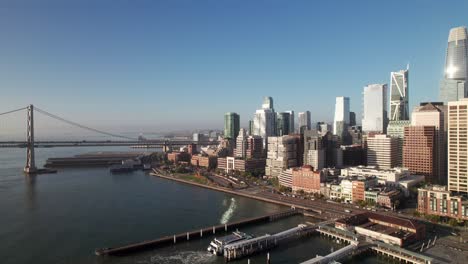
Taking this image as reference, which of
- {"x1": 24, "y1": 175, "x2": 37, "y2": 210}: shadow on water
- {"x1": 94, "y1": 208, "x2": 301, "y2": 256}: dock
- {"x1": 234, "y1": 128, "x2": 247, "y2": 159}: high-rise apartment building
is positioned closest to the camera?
{"x1": 94, "y1": 208, "x2": 301, "y2": 256}: dock

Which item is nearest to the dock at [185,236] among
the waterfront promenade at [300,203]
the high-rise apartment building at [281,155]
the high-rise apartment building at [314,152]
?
the waterfront promenade at [300,203]

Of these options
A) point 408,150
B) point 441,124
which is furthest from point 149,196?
point 441,124

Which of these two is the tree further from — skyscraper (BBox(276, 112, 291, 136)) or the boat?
skyscraper (BBox(276, 112, 291, 136))

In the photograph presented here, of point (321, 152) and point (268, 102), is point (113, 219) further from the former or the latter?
point (268, 102)

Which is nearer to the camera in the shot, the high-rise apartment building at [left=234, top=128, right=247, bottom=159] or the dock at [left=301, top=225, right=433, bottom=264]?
the dock at [left=301, top=225, right=433, bottom=264]

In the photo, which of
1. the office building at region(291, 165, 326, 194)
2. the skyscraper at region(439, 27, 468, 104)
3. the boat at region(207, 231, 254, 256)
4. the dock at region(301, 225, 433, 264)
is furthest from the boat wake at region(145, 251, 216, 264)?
the skyscraper at region(439, 27, 468, 104)

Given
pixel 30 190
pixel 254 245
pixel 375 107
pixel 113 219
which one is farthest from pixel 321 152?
pixel 375 107

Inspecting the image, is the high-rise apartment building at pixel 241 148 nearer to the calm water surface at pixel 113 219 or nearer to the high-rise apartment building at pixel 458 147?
the calm water surface at pixel 113 219
